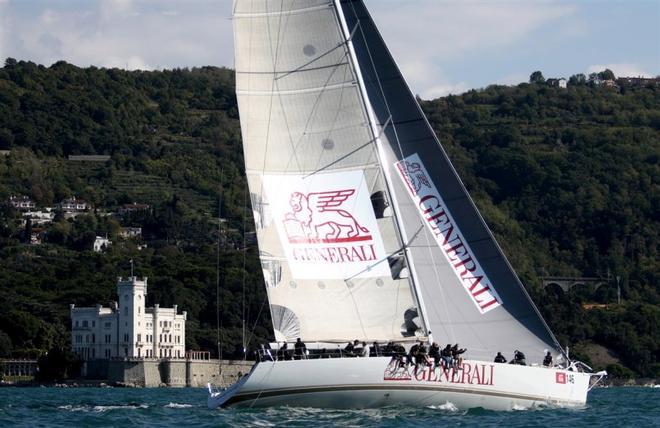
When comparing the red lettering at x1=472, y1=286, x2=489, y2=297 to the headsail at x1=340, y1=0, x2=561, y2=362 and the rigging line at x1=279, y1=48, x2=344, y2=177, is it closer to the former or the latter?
the headsail at x1=340, y1=0, x2=561, y2=362

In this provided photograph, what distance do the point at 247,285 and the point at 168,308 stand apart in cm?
682

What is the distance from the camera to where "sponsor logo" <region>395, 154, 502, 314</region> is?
32625mm

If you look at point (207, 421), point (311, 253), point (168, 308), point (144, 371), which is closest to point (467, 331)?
point (311, 253)

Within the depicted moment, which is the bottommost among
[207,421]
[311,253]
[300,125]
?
[207,421]

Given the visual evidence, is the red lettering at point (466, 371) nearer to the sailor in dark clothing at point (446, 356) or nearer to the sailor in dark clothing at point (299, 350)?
the sailor in dark clothing at point (446, 356)

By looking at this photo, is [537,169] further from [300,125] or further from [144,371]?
[300,125]

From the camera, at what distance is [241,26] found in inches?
1238

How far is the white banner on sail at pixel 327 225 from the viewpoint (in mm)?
31703

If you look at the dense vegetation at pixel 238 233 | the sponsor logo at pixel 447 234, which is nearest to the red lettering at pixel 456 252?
the sponsor logo at pixel 447 234

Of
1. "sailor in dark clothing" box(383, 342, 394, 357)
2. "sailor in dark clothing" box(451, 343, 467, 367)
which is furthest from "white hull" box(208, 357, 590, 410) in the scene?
"sailor in dark clothing" box(383, 342, 394, 357)

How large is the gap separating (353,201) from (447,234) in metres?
2.23

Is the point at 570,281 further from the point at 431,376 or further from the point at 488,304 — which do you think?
the point at 431,376

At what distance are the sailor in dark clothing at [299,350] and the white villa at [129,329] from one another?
7863 centimetres

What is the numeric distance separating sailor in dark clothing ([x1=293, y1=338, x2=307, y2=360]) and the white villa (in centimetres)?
7863
